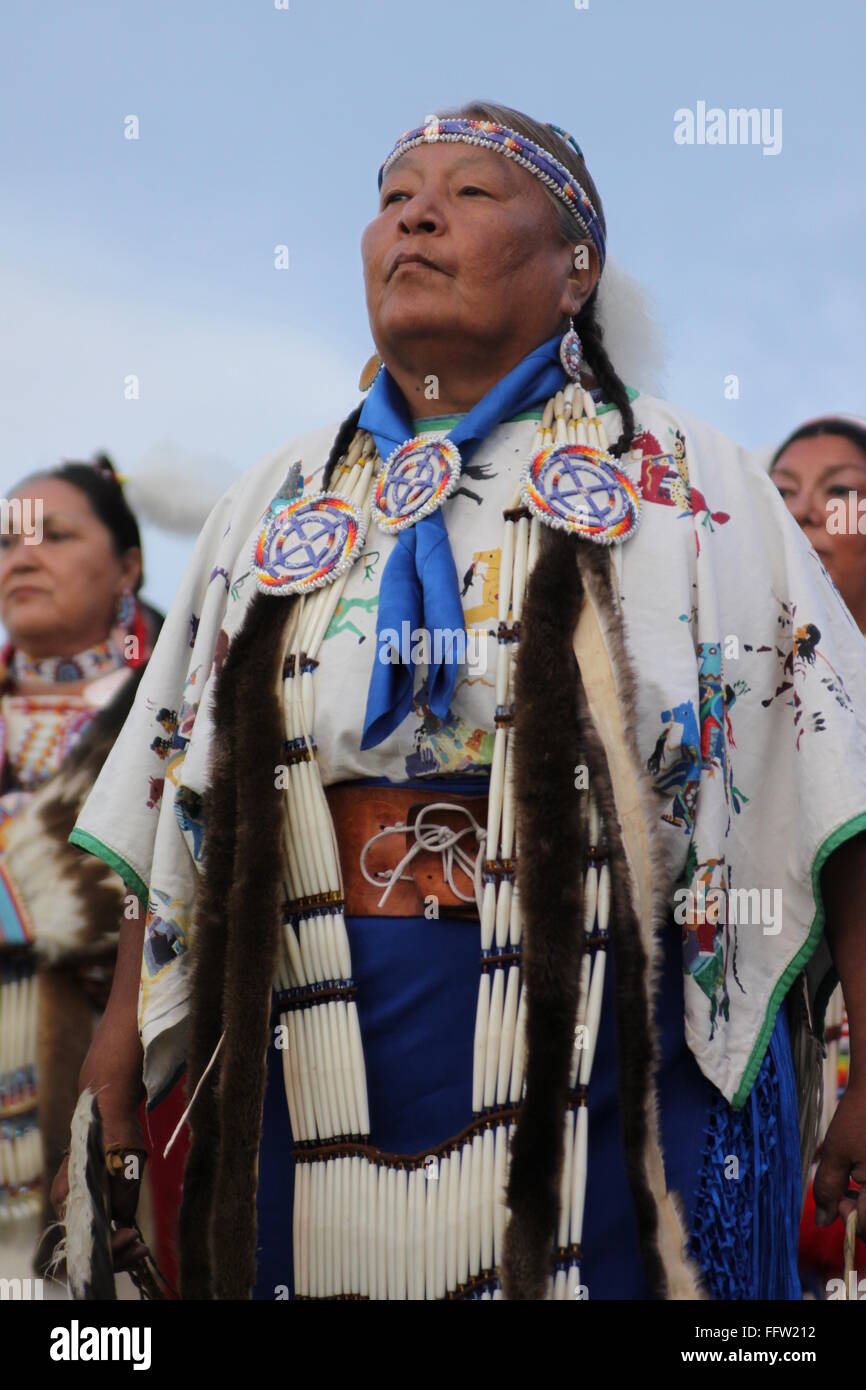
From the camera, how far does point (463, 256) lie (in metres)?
2.62

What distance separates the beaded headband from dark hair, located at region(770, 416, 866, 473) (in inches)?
50.5

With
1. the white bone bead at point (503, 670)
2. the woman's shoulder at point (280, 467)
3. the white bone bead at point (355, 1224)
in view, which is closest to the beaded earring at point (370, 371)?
the woman's shoulder at point (280, 467)

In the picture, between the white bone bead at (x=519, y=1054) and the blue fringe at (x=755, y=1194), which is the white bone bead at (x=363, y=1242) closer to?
the white bone bead at (x=519, y=1054)

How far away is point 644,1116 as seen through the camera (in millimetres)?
2242

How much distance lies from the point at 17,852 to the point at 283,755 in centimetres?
140

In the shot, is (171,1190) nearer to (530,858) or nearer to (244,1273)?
(244,1273)

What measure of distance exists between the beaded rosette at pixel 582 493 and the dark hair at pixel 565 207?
0.15 meters

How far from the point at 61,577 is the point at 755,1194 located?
2.29 m

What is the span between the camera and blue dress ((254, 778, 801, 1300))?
2311mm

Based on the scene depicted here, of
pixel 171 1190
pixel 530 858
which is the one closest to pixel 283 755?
pixel 530 858

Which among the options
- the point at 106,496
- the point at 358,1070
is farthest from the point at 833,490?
the point at 358,1070

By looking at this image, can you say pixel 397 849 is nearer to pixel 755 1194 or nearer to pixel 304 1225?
pixel 304 1225
